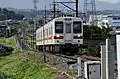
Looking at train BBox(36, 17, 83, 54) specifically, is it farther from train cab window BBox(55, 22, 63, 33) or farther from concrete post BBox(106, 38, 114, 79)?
concrete post BBox(106, 38, 114, 79)

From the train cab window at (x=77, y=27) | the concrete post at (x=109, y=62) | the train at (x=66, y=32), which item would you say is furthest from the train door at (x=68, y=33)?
the concrete post at (x=109, y=62)

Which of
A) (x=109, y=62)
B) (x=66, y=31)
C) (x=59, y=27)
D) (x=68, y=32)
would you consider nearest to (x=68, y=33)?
(x=68, y=32)

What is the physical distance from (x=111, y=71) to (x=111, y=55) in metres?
0.34

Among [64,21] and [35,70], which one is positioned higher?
[64,21]

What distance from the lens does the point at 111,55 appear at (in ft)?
24.7

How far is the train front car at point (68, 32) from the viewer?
23.4m

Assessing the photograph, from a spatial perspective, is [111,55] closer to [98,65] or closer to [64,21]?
[98,65]

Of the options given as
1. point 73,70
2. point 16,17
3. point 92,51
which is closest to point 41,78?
point 73,70

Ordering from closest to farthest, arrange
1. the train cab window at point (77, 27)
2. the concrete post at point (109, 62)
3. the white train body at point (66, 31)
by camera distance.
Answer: the concrete post at point (109, 62), the white train body at point (66, 31), the train cab window at point (77, 27)

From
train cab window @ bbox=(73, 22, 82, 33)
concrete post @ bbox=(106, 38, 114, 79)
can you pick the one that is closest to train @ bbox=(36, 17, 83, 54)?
train cab window @ bbox=(73, 22, 82, 33)

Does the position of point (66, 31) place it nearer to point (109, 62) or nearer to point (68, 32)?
point (68, 32)

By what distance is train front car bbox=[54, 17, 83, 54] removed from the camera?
23.4 meters

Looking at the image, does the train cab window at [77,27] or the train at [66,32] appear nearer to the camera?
the train at [66,32]

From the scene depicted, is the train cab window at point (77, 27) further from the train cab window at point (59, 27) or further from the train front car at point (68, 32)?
the train cab window at point (59, 27)
